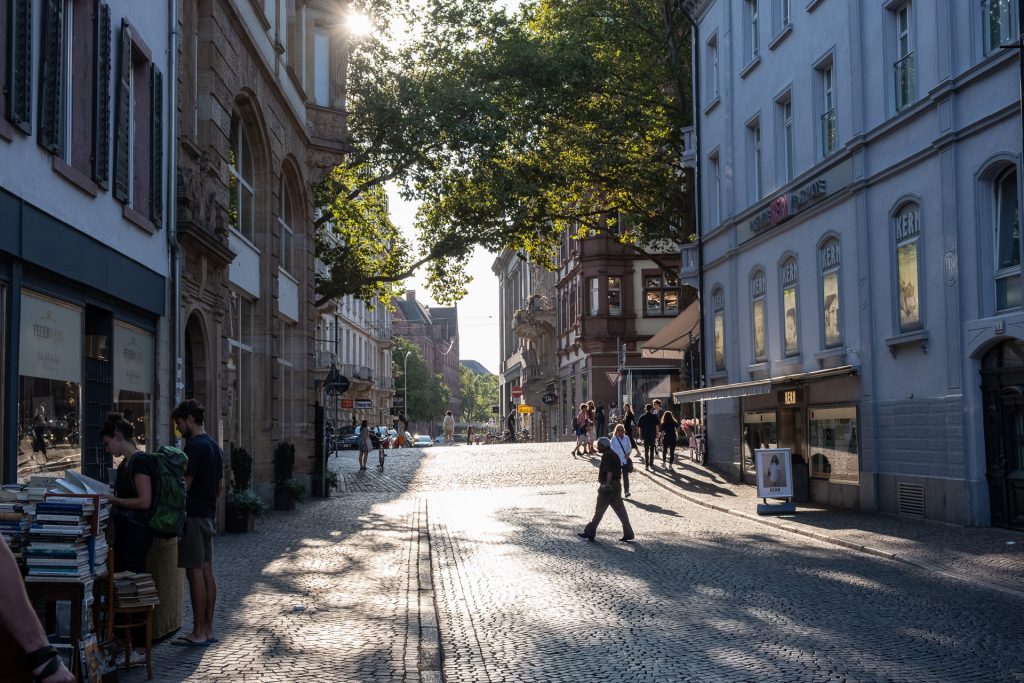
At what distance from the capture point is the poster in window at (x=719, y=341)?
30891 millimetres

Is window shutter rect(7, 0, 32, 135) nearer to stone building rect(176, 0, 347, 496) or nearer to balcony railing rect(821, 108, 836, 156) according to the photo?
stone building rect(176, 0, 347, 496)

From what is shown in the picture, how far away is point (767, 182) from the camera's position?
27328 millimetres

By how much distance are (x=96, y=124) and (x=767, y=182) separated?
1739 cm

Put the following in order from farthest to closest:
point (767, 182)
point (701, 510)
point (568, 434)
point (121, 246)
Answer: point (568, 434)
point (767, 182)
point (701, 510)
point (121, 246)

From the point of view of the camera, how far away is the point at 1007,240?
1747 centimetres

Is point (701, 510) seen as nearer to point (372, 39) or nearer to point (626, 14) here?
point (372, 39)

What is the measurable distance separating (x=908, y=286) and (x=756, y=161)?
9074 millimetres

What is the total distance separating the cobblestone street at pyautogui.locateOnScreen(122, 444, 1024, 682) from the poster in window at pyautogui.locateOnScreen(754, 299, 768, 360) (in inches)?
274

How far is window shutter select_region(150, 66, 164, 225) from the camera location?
1563 centimetres

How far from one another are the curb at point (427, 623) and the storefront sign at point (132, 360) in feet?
13.3

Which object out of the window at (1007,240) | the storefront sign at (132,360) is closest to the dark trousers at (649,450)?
the window at (1007,240)

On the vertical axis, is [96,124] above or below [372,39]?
below

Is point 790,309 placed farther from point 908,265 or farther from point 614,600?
point 614,600

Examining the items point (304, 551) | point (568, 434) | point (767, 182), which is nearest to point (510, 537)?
point (304, 551)
